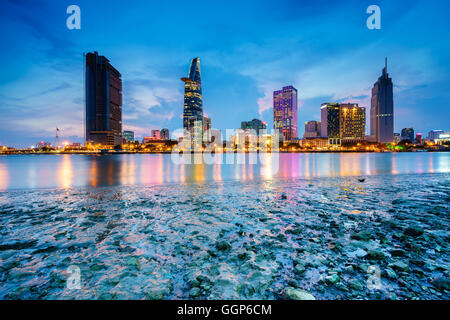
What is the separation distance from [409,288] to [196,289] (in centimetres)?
376

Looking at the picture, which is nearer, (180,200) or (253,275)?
(253,275)

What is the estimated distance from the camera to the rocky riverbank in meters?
3.62

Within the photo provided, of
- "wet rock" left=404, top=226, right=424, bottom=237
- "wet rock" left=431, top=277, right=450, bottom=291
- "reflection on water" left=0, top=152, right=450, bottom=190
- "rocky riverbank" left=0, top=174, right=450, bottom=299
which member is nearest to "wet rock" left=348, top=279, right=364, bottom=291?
"rocky riverbank" left=0, top=174, right=450, bottom=299

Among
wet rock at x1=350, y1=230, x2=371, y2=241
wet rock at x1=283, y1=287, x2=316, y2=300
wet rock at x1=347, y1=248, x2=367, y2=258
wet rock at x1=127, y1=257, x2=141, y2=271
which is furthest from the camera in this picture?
wet rock at x1=350, y1=230, x2=371, y2=241

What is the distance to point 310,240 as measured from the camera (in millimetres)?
5641

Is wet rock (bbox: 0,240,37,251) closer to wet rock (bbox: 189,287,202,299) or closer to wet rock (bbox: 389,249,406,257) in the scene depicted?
wet rock (bbox: 189,287,202,299)

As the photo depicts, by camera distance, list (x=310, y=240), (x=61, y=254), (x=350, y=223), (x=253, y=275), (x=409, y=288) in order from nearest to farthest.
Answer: (x=409, y=288) < (x=253, y=275) < (x=61, y=254) < (x=310, y=240) < (x=350, y=223)

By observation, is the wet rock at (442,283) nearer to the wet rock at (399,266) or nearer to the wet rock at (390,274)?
the wet rock at (399,266)

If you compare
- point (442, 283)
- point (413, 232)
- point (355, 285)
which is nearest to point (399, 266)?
point (442, 283)

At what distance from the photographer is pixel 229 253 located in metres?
5.02

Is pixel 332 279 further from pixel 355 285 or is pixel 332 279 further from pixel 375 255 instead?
pixel 375 255
